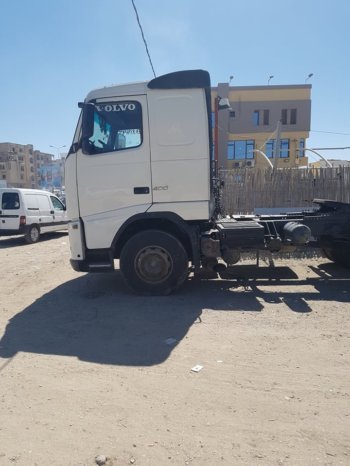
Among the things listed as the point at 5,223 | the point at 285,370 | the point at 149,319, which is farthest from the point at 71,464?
the point at 5,223

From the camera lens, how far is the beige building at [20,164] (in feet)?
311

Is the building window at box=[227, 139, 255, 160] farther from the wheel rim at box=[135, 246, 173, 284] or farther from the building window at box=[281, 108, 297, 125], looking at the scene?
the wheel rim at box=[135, 246, 173, 284]

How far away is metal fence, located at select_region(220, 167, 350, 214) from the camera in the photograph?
30.9 feet

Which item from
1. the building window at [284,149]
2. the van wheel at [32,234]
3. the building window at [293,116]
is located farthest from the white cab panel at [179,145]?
the building window at [293,116]

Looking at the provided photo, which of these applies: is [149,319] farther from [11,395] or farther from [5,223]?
[5,223]

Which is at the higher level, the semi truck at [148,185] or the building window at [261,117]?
the building window at [261,117]

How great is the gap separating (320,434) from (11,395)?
2.55 meters

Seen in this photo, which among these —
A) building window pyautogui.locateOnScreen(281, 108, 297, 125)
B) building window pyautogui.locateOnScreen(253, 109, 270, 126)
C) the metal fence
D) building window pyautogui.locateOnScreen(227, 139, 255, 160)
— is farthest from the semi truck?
building window pyautogui.locateOnScreen(281, 108, 297, 125)

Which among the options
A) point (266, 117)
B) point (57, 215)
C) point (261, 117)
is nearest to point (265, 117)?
Answer: point (266, 117)

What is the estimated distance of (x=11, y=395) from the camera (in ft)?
10.5

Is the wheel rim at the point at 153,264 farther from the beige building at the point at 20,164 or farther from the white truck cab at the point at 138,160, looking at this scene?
the beige building at the point at 20,164

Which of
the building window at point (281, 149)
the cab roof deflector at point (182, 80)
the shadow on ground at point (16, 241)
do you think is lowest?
the shadow on ground at point (16, 241)

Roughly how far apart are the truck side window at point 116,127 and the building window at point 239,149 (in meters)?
37.7

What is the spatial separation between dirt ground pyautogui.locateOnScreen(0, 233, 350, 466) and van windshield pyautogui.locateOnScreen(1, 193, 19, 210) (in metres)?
7.34
